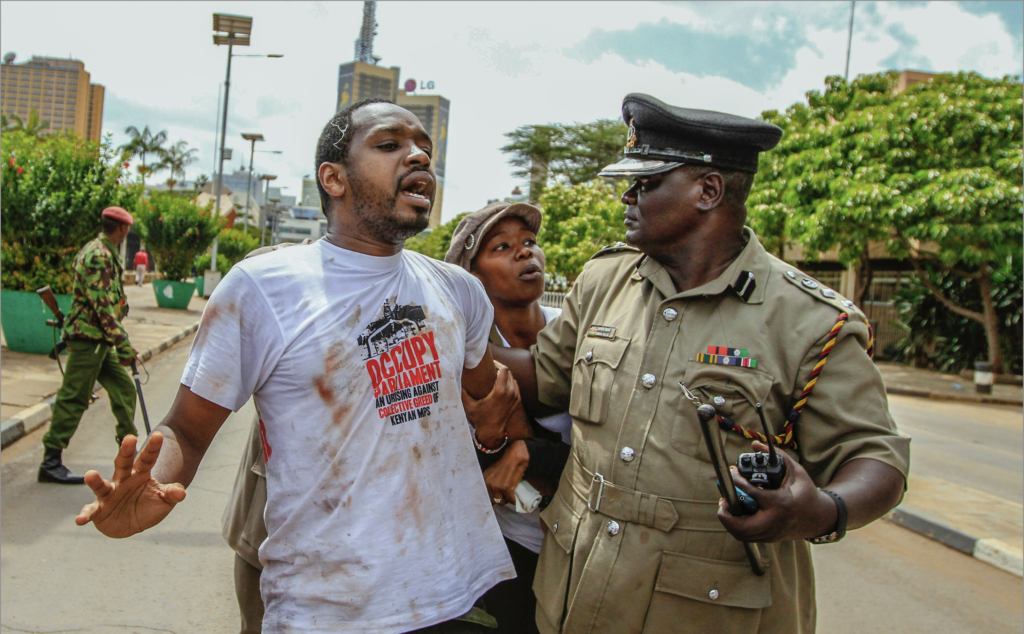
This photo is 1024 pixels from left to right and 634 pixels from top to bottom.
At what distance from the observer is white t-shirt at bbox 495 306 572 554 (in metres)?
2.49

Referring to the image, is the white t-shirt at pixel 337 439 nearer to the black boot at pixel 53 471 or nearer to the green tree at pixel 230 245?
the black boot at pixel 53 471

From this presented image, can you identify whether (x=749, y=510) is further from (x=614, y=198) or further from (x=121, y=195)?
(x=614, y=198)

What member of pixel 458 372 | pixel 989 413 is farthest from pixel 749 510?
pixel 989 413

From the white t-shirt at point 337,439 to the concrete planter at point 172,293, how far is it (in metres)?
20.5

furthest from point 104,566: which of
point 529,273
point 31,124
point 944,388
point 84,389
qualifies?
point 31,124

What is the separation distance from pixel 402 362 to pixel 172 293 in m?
20.8

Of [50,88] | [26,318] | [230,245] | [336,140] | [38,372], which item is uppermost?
[50,88]

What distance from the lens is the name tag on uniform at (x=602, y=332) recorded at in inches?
84.4

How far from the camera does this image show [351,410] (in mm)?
1749

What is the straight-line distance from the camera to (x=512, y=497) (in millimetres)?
2365

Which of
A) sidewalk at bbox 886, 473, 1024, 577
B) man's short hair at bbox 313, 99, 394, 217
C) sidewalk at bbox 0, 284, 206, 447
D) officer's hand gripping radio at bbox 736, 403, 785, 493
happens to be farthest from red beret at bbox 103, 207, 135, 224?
sidewalk at bbox 886, 473, 1024, 577

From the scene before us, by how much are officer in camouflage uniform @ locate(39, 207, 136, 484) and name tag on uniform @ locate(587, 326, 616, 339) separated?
496 centimetres

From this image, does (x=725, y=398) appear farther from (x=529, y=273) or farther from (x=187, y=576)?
(x=187, y=576)

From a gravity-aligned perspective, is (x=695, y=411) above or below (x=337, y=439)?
above
